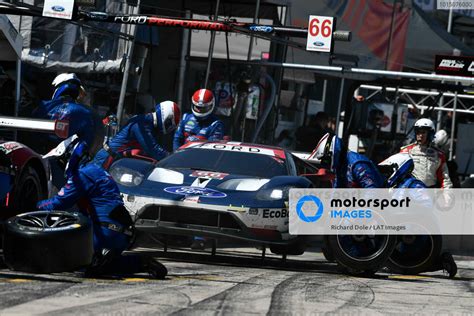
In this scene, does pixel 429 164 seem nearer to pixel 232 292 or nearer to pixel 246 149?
pixel 246 149

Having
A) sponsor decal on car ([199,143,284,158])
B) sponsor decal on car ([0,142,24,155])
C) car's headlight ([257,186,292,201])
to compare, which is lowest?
car's headlight ([257,186,292,201])

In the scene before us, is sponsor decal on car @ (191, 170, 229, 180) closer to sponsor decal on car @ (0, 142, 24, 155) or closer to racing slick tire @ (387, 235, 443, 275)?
racing slick tire @ (387, 235, 443, 275)

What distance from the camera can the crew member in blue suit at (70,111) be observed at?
12.0 m

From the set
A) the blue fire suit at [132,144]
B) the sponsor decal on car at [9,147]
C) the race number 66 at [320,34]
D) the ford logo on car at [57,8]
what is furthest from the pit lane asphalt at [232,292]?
the race number 66 at [320,34]

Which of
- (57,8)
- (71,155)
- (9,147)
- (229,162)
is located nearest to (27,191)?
(9,147)

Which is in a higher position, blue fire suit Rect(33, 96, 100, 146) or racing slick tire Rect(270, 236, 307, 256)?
blue fire suit Rect(33, 96, 100, 146)

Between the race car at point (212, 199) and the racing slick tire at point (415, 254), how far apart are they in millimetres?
1120

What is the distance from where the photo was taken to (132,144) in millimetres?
13461

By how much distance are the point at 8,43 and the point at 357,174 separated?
12.3ft

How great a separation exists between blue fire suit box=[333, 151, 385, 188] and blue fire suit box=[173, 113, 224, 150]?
3.63 m

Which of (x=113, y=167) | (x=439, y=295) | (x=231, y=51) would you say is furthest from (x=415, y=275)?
(x=231, y=51)

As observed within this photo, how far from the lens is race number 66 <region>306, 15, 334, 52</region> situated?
47.3ft

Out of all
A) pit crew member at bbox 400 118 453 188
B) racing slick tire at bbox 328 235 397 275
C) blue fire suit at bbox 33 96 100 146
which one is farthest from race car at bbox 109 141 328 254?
pit crew member at bbox 400 118 453 188

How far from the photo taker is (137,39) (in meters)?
17.1
